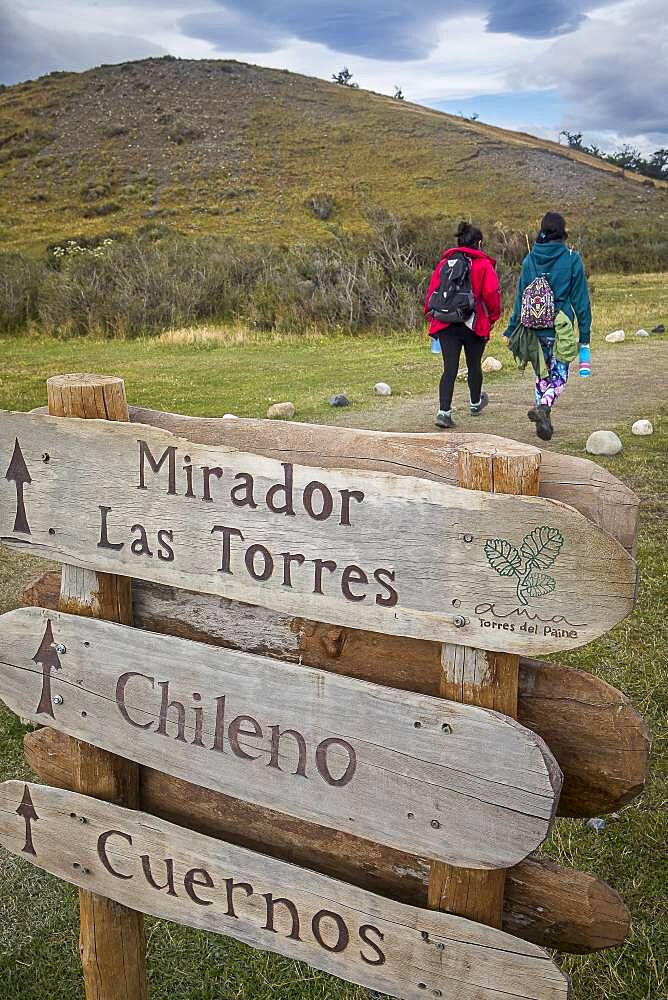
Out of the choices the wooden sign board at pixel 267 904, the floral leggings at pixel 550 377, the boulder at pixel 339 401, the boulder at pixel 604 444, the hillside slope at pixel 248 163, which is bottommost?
the wooden sign board at pixel 267 904

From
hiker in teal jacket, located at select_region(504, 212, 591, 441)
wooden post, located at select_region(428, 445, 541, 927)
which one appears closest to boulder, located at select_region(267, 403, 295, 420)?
hiker in teal jacket, located at select_region(504, 212, 591, 441)

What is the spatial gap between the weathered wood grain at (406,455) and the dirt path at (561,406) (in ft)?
19.5

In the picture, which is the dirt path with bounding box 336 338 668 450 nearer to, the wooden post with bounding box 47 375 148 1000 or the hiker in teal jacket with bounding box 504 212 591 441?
the hiker in teal jacket with bounding box 504 212 591 441

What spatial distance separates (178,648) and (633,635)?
299 centimetres

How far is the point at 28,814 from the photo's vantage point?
6.64 feet

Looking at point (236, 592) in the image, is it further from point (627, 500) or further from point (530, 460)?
point (627, 500)

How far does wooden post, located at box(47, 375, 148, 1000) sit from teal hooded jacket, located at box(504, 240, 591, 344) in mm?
5654

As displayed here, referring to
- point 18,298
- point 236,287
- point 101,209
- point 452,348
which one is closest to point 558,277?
point 452,348

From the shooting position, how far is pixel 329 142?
54469mm

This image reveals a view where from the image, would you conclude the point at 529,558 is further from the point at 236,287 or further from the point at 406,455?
the point at 236,287

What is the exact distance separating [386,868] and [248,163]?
52.2 meters

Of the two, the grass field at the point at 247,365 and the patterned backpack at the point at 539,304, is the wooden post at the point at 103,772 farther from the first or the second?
the grass field at the point at 247,365

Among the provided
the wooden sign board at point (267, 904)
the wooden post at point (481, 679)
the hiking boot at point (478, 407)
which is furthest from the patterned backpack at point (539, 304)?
the wooden sign board at point (267, 904)

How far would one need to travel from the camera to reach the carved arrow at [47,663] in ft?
6.17
